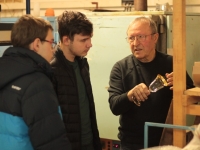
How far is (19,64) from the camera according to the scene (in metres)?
1.36

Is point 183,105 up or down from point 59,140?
up

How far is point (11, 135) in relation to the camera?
1.37 meters

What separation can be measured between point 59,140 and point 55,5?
2654 mm

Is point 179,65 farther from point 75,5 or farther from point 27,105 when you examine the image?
point 75,5

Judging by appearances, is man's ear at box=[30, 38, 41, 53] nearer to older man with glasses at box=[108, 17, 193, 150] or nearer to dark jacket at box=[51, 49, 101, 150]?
dark jacket at box=[51, 49, 101, 150]

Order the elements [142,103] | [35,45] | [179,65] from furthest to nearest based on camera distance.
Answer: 1. [142,103]
2. [35,45]
3. [179,65]

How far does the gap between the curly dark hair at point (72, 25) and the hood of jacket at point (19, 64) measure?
1.18 ft

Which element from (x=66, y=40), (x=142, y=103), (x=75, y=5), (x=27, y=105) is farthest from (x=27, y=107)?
(x=75, y=5)

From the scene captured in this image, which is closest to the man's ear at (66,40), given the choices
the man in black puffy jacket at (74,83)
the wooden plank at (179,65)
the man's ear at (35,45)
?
the man in black puffy jacket at (74,83)

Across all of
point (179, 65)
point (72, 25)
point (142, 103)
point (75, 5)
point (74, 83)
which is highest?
point (75, 5)

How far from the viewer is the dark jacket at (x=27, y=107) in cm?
132

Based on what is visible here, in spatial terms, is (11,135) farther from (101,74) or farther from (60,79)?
(101,74)

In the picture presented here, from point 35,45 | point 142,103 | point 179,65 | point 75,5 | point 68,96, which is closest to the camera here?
point 179,65

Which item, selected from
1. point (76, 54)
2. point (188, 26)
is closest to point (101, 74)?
point (188, 26)
